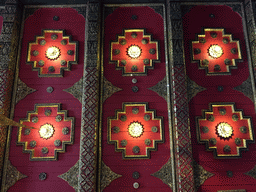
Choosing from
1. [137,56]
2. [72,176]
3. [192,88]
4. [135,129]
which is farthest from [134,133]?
[137,56]

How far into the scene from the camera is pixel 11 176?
197 inches

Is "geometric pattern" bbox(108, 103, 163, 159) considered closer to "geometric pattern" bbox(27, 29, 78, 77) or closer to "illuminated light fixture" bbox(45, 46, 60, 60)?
"geometric pattern" bbox(27, 29, 78, 77)

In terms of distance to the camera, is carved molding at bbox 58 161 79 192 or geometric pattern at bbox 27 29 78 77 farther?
geometric pattern at bbox 27 29 78 77

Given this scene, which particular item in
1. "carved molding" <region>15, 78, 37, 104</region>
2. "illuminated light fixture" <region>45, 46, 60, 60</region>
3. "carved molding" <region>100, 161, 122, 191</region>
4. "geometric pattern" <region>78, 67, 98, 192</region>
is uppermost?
"illuminated light fixture" <region>45, 46, 60, 60</region>

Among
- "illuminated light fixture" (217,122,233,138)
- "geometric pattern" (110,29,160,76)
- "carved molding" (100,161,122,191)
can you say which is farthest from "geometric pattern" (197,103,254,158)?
"carved molding" (100,161,122,191)

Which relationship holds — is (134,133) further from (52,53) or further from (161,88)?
(52,53)

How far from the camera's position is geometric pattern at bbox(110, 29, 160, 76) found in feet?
18.6

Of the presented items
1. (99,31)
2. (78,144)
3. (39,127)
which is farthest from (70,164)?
(99,31)

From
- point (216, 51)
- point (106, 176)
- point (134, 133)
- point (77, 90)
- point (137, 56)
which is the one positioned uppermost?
point (216, 51)

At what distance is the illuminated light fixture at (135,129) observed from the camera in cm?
524

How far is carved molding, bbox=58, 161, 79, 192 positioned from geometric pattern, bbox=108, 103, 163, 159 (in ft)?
3.15

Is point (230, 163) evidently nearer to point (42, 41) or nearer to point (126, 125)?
point (126, 125)

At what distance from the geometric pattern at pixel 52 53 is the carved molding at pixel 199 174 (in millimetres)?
3760

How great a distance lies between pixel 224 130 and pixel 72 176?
3.56 metres
